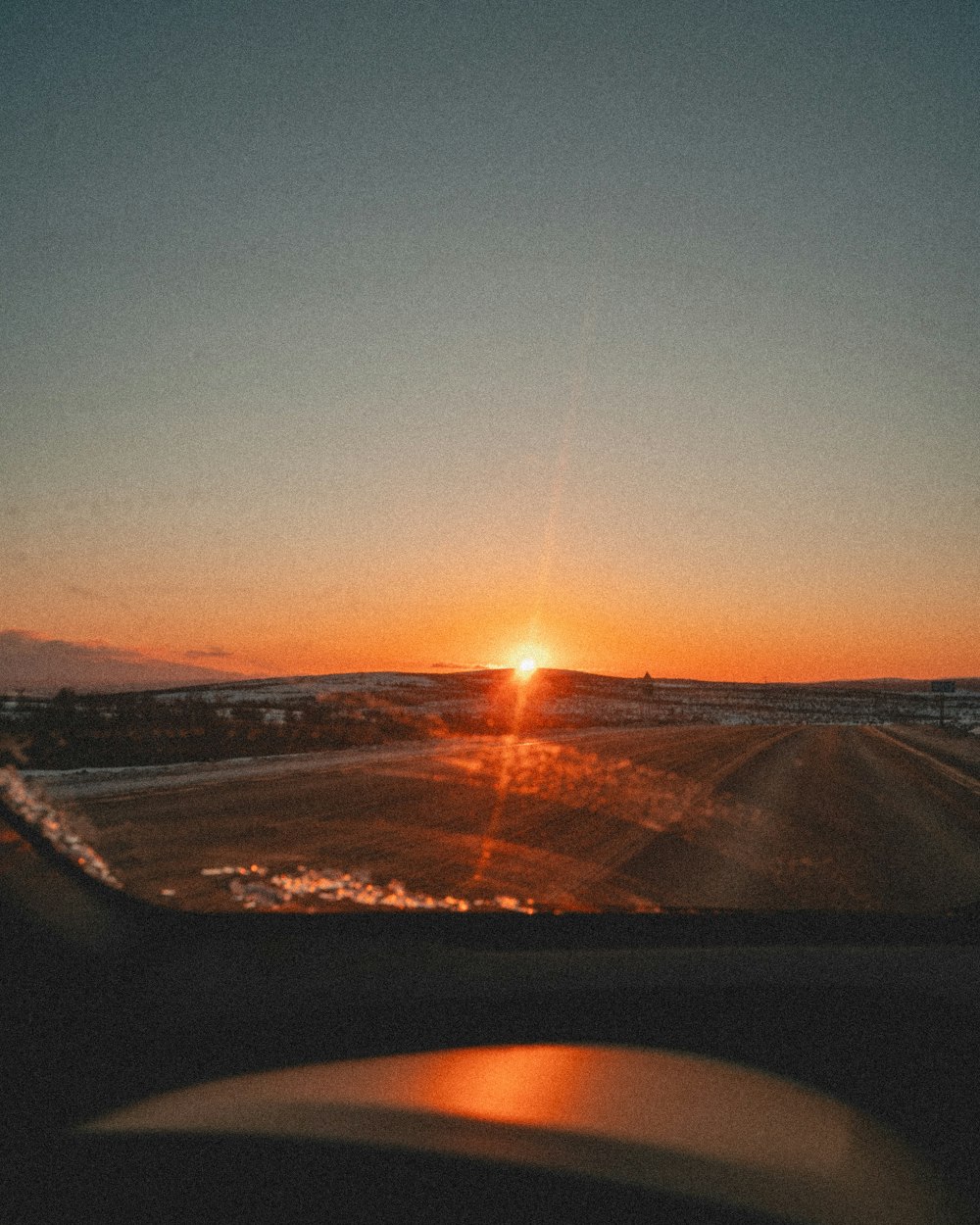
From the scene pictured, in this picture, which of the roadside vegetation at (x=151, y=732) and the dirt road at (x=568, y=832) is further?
the roadside vegetation at (x=151, y=732)

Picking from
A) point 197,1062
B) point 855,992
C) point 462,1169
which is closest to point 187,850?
point 197,1062

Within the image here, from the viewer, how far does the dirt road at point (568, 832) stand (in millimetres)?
6676

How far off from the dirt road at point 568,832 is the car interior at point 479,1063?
0.79 meters

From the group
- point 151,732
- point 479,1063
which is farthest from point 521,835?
point 151,732

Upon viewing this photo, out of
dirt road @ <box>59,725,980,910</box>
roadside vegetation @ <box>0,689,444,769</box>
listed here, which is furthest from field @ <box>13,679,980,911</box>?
roadside vegetation @ <box>0,689,444,769</box>

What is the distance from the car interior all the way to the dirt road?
0.79m

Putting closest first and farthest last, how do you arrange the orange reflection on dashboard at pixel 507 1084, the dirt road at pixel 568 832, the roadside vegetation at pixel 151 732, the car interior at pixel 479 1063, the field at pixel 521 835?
the car interior at pixel 479 1063
the orange reflection on dashboard at pixel 507 1084
the field at pixel 521 835
the dirt road at pixel 568 832
the roadside vegetation at pixel 151 732

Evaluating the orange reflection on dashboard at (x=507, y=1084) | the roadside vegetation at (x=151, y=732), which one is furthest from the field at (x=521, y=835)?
the roadside vegetation at (x=151, y=732)

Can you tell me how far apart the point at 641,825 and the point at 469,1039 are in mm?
8159

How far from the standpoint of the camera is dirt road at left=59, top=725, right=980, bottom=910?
21.9 ft

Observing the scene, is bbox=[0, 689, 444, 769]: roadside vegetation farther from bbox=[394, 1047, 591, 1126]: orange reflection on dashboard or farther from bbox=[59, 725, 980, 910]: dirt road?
bbox=[394, 1047, 591, 1126]: orange reflection on dashboard

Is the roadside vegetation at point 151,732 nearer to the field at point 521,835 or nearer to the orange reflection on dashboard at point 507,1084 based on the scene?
the field at point 521,835

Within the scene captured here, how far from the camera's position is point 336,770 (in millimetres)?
15625

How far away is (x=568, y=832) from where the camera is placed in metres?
9.53
